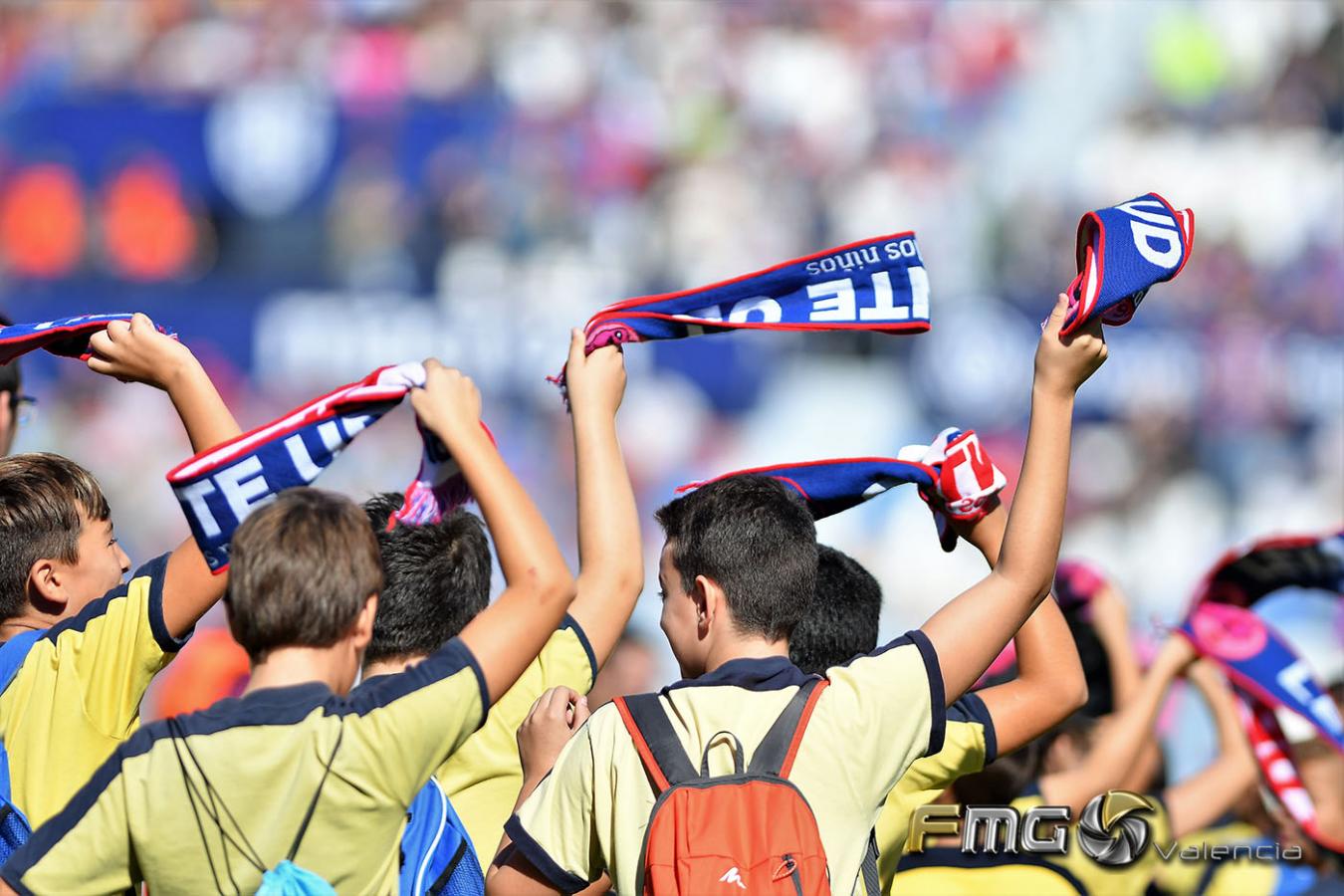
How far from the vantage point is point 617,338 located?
2812 millimetres

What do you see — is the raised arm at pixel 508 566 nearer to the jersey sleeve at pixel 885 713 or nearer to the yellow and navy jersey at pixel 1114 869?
the jersey sleeve at pixel 885 713

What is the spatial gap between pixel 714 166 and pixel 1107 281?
33.9ft

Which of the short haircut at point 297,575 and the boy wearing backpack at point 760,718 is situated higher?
the short haircut at point 297,575

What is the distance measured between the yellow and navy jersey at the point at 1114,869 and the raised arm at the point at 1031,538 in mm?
1223

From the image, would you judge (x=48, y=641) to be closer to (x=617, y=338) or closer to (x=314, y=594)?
(x=314, y=594)

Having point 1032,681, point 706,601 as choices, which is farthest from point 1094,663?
point 706,601

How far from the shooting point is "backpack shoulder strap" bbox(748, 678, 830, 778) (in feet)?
7.85

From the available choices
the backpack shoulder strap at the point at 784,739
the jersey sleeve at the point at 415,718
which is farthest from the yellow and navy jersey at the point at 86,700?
the backpack shoulder strap at the point at 784,739

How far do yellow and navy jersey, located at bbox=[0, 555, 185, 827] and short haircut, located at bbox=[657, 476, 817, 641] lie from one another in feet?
3.01

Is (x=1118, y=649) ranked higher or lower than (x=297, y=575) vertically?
lower

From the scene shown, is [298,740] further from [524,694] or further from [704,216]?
[704,216]

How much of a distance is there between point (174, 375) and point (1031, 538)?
1.51 m

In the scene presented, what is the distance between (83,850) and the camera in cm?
220

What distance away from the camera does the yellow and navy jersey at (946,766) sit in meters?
2.80
